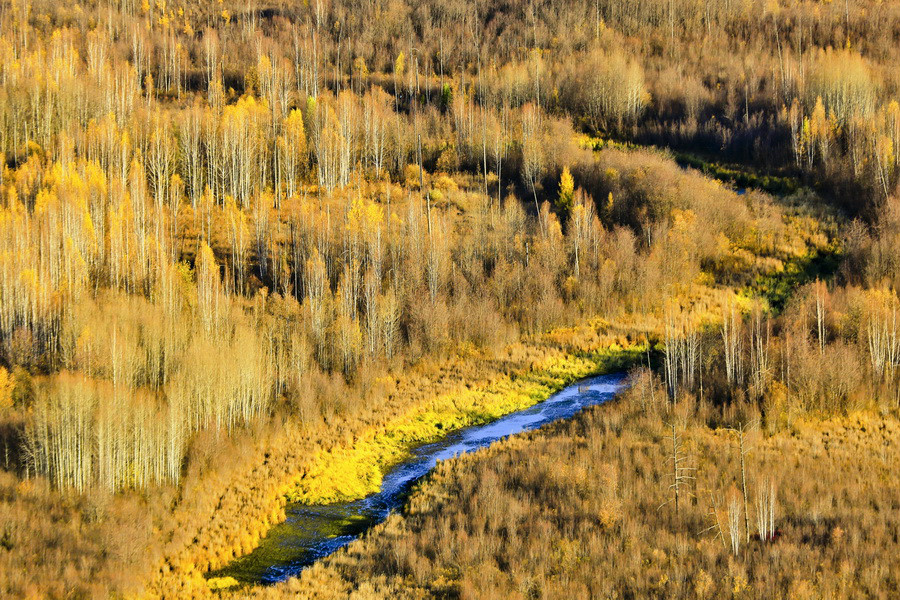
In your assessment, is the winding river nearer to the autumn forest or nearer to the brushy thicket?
the autumn forest

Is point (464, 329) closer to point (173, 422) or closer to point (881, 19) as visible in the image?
point (173, 422)

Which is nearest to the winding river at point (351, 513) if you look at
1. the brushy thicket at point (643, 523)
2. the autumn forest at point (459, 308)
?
the autumn forest at point (459, 308)

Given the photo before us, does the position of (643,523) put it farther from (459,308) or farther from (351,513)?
(459,308)

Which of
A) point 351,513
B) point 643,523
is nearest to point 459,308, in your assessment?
point 351,513


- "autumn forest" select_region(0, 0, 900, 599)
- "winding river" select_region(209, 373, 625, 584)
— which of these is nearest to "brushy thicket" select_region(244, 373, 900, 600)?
"autumn forest" select_region(0, 0, 900, 599)

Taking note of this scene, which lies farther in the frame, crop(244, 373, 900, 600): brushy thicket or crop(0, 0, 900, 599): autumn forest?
crop(0, 0, 900, 599): autumn forest

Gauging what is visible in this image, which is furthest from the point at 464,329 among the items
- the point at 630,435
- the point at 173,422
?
the point at 173,422
